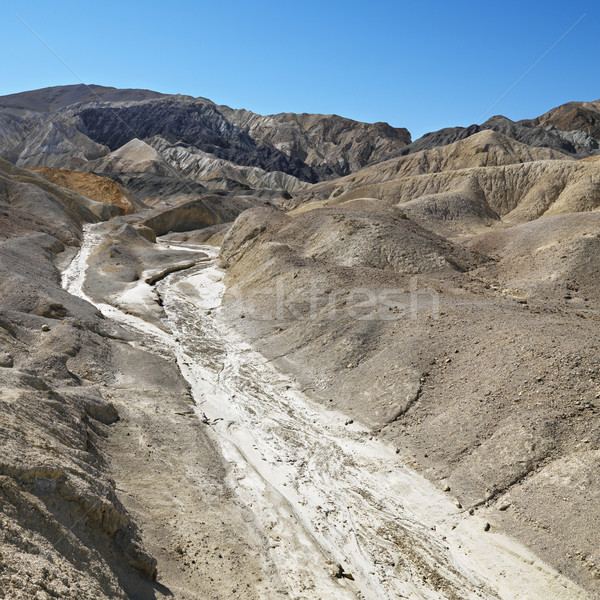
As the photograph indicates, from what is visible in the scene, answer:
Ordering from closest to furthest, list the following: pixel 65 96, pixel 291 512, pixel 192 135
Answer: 1. pixel 291 512
2. pixel 192 135
3. pixel 65 96

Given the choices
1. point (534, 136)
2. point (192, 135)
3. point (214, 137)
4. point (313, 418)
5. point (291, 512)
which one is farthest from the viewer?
point (192, 135)

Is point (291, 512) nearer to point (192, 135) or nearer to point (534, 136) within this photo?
point (534, 136)

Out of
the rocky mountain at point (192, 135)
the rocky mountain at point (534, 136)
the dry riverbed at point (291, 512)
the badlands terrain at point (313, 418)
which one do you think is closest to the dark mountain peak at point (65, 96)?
the rocky mountain at point (192, 135)

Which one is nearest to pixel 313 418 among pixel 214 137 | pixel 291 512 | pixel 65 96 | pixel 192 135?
pixel 291 512

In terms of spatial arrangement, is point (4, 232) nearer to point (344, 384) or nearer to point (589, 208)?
point (344, 384)

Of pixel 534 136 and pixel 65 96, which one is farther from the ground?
pixel 534 136

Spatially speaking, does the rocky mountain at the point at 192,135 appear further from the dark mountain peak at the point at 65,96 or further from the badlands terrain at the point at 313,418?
the badlands terrain at the point at 313,418

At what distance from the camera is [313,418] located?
48.1 ft

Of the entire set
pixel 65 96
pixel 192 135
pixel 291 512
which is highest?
pixel 65 96

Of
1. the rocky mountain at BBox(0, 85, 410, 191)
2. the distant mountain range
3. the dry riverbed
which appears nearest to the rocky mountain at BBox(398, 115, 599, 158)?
the distant mountain range

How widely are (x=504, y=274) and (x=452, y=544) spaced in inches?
708

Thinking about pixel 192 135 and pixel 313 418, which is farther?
pixel 192 135

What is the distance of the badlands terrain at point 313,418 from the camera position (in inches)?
311

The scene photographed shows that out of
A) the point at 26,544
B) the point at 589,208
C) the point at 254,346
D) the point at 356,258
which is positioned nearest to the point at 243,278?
the point at 356,258
